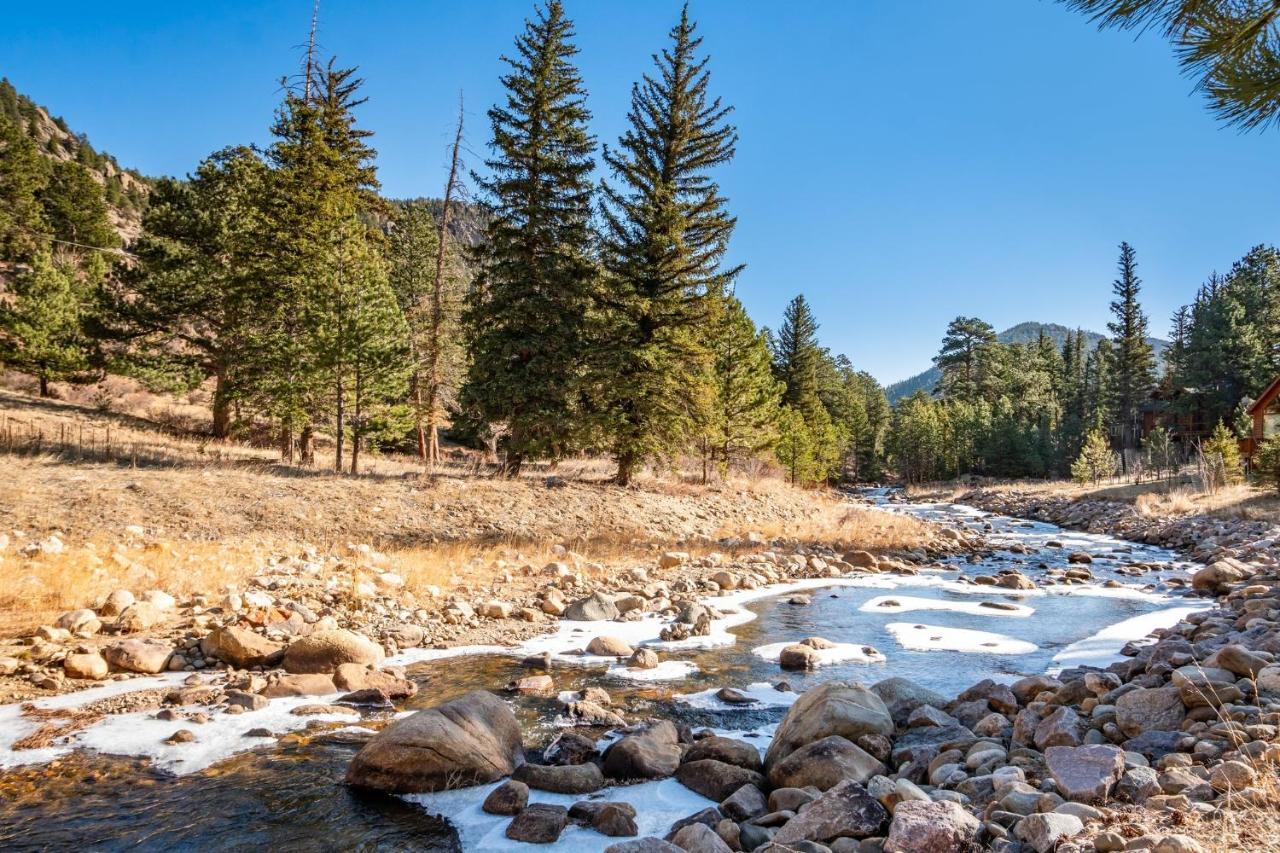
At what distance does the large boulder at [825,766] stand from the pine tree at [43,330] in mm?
30139

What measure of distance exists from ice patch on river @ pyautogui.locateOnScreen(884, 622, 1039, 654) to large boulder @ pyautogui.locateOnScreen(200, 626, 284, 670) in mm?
9010

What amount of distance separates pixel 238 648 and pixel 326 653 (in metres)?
1.08

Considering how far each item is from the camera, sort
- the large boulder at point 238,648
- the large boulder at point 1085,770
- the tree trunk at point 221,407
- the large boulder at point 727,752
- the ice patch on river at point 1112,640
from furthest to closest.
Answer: the tree trunk at point 221,407 → the ice patch on river at point 1112,640 → the large boulder at point 238,648 → the large boulder at point 727,752 → the large boulder at point 1085,770

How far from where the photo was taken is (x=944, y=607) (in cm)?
1289

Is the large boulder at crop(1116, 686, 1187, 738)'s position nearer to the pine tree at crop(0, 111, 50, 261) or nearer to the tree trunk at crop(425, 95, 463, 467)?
the tree trunk at crop(425, 95, 463, 467)

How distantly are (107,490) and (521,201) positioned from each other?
1356cm

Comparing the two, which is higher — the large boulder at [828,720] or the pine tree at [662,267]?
the pine tree at [662,267]

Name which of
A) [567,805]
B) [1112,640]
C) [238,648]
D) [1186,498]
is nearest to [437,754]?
[567,805]

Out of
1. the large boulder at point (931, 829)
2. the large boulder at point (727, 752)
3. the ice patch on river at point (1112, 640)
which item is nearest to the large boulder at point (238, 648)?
the large boulder at point (727, 752)

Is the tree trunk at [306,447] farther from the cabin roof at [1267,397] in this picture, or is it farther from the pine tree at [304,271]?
the cabin roof at [1267,397]

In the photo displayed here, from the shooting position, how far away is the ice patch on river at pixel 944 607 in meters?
12.5

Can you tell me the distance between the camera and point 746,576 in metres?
14.9

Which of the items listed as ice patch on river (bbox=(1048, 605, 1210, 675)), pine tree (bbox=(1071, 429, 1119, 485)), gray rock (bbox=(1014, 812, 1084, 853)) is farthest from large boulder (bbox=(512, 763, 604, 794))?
pine tree (bbox=(1071, 429, 1119, 485))

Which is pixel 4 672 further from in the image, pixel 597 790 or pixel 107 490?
pixel 107 490
